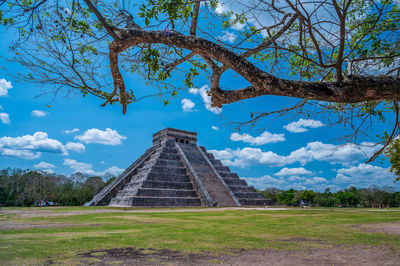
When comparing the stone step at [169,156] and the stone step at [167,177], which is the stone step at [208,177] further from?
the stone step at [167,177]

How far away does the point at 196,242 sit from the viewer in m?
4.34

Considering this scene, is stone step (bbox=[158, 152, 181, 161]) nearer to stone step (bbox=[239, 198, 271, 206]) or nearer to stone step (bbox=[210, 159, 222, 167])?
stone step (bbox=[210, 159, 222, 167])

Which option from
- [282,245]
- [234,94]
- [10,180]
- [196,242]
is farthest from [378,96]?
[10,180]

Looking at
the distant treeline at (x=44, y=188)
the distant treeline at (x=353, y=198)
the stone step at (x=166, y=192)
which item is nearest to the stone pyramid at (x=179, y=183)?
the stone step at (x=166, y=192)

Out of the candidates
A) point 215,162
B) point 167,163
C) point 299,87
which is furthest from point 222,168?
point 299,87

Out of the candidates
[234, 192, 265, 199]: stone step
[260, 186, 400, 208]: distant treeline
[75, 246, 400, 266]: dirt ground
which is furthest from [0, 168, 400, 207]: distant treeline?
[75, 246, 400, 266]: dirt ground

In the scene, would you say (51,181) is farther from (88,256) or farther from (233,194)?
(88,256)

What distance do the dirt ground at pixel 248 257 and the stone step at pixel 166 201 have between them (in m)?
16.2

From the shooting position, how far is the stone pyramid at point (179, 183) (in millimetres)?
20812

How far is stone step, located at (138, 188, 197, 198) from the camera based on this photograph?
20.2m

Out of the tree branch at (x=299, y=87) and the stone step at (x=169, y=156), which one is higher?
the stone step at (x=169, y=156)

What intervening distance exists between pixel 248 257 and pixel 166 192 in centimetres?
1854

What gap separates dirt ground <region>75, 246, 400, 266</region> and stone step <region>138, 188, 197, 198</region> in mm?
17029

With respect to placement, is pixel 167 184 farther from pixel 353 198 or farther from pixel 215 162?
pixel 353 198
